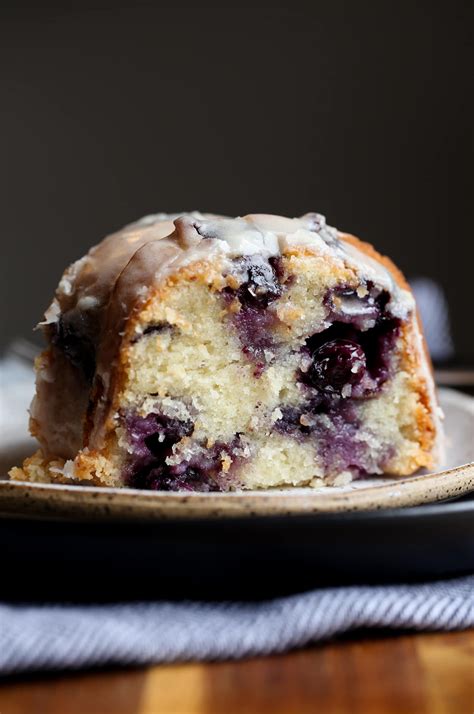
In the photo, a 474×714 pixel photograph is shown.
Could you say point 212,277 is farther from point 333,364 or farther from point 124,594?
point 124,594

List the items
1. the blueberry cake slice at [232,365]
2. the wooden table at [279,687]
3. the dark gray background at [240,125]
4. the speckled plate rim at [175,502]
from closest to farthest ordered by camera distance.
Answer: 1. the wooden table at [279,687]
2. the speckled plate rim at [175,502]
3. the blueberry cake slice at [232,365]
4. the dark gray background at [240,125]

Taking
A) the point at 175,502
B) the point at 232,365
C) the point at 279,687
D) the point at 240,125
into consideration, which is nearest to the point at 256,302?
the point at 232,365

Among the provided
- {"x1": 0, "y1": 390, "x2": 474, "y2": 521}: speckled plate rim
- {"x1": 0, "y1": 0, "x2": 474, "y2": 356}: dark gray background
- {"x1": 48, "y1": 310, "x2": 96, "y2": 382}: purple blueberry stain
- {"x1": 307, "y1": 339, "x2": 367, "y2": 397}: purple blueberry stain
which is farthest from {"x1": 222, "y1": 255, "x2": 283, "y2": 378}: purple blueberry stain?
{"x1": 0, "y1": 0, "x2": 474, "y2": 356}: dark gray background

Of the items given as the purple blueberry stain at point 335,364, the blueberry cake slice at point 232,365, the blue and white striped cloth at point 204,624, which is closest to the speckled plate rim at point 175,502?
the blue and white striped cloth at point 204,624

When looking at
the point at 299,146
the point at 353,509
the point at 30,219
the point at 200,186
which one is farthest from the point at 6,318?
the point at 353,509

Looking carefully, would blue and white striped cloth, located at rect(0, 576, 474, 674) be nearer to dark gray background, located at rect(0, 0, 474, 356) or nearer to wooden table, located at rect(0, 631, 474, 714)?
wooden table, located at rect(0, 631, 474, 714)

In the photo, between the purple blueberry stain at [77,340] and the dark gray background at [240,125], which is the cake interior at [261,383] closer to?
the purple blueberry stain at [77,340]

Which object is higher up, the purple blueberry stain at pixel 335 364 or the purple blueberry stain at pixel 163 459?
the purple blueberry stain at pixel 335 364
